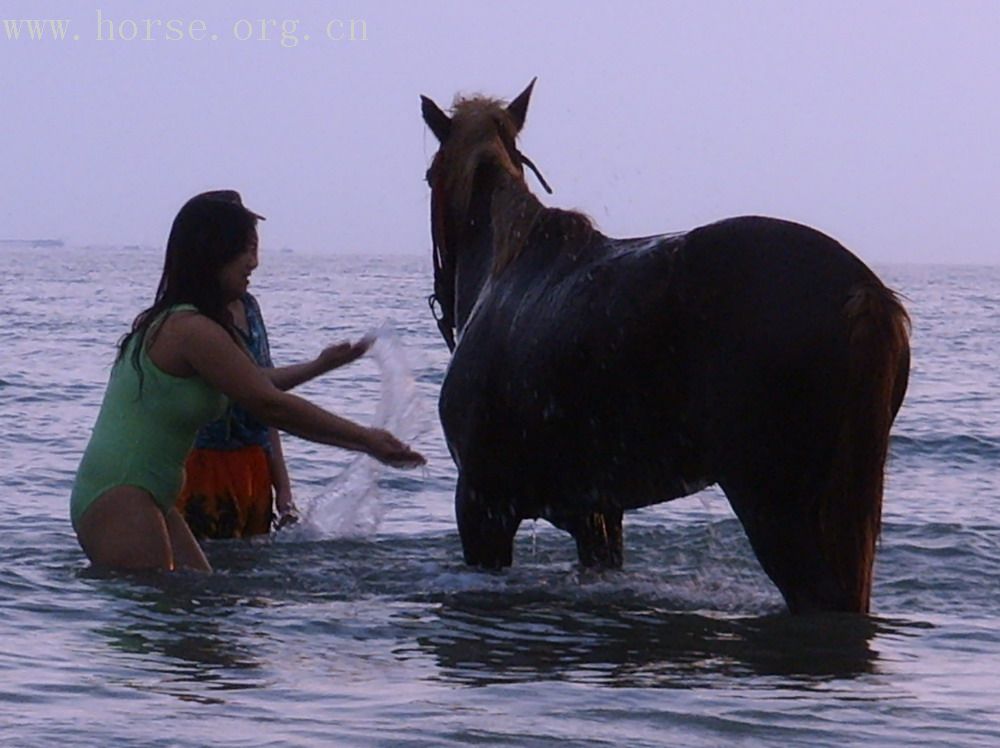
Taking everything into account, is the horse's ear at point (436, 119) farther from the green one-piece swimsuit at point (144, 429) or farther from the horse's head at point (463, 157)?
the green one-piece swimsuit at point (144, 429)

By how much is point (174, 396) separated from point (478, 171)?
1543mm

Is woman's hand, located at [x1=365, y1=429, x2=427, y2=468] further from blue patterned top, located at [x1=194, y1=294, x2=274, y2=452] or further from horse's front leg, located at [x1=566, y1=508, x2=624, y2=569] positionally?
blue patterned top, located at [x1=194, y1=294, x2=274, y2=452]

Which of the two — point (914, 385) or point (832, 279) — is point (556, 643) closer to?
point (832, 279)

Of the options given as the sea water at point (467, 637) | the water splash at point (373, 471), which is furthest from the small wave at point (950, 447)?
the water splash at point (373, 471)

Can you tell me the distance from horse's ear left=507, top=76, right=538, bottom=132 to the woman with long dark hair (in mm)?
1304

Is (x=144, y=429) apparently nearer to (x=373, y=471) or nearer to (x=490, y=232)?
(x=490, y=232)

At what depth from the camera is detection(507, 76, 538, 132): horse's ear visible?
6.54 metres

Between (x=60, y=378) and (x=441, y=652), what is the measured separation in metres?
12.3

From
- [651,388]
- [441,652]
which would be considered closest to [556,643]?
[441,652]

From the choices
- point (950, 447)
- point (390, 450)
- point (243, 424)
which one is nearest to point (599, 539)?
point (390, 450)

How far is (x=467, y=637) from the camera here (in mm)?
5027

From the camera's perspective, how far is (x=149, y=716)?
3.78 metres

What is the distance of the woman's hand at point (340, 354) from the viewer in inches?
244

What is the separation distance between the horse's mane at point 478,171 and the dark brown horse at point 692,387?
0.18 metres
